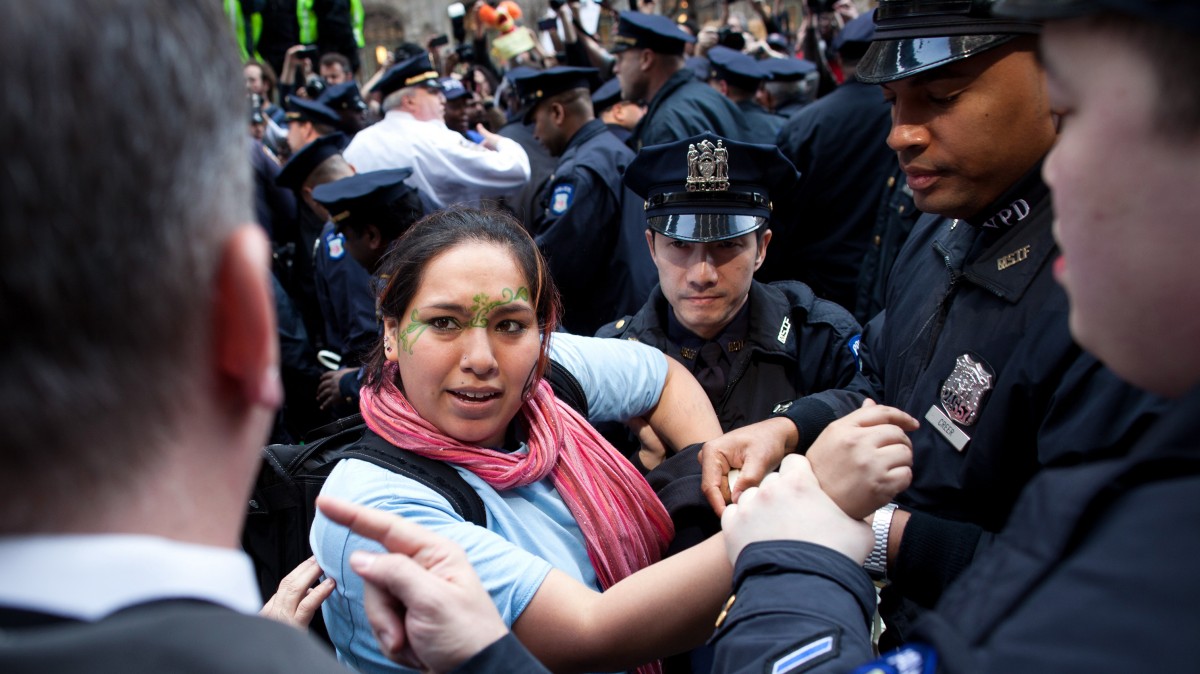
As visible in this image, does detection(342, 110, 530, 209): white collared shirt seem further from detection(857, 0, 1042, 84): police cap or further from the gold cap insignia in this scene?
detection(857, 0, 1042, 84): police cap

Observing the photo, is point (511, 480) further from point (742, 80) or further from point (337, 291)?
Result: point (742, 80)

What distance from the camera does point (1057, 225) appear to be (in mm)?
949

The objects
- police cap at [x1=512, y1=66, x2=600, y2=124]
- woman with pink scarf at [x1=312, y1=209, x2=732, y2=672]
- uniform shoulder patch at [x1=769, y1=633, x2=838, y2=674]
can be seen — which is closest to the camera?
uniform shoulder patch at [x1=769, y1=633, x2=838, y2=674]

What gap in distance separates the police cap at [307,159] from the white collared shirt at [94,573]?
4537 millimetres

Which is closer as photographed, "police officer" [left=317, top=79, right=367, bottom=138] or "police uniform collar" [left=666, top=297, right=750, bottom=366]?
"police uniform collar" [left=666, top=297, right=750, bottom=366]

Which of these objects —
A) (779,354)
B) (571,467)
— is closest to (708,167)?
(779,354)

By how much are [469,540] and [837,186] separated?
138 inches

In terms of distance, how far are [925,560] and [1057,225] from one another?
1048mm

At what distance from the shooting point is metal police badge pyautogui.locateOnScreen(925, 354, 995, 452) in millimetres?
1800

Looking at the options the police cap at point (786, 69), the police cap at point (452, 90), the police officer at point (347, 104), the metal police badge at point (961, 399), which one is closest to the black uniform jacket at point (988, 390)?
the metal police badge at point (961, 399)

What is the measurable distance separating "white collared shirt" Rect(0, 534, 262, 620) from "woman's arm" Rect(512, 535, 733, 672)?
968mm

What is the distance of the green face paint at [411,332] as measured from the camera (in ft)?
6.53

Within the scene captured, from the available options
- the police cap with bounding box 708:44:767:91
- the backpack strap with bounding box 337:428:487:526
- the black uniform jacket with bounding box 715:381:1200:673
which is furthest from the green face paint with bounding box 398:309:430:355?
the police cap with bounding box 708:44:767:91

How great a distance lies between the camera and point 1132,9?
0.78 m
